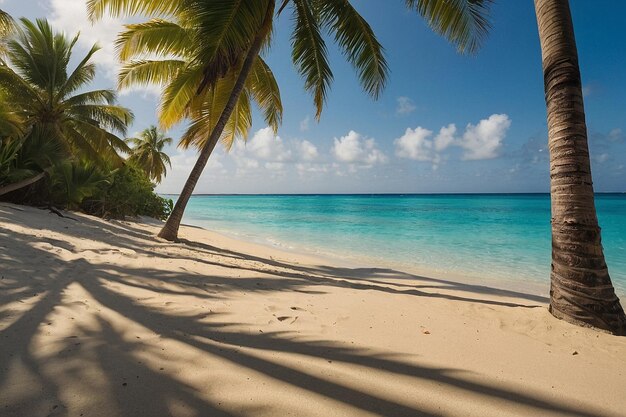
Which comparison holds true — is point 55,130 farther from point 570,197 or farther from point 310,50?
point 570,197

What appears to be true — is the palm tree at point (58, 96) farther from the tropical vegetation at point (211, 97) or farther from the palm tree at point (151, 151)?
the palm tree at point (151, 151)

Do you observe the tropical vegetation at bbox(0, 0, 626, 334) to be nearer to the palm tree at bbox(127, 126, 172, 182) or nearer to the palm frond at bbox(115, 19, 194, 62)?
the palm frond at bbox(115, 19, 194, 62)

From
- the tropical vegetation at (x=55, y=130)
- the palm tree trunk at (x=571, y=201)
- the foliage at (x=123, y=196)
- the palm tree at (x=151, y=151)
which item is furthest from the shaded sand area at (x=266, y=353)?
the palm tree at (x=151, y=151)

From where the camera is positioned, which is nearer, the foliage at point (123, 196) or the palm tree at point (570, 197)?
the palm tree at point (570, 197)

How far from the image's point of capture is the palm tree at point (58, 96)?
1259cm

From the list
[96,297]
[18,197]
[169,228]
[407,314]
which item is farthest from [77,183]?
[407,314]

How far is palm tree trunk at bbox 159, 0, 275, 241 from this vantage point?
785 centimetres

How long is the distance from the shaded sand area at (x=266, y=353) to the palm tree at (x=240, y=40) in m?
4.53

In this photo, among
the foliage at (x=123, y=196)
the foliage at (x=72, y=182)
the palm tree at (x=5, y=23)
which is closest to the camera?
the foliage at (x=72, y=182)

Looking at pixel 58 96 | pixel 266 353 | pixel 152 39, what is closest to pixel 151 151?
pixel 58 96

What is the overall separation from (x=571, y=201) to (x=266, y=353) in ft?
11.3

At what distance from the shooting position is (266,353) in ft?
7.09

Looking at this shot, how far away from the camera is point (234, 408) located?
1.53 m

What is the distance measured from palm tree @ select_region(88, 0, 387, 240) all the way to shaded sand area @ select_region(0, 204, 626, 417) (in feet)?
14.9
